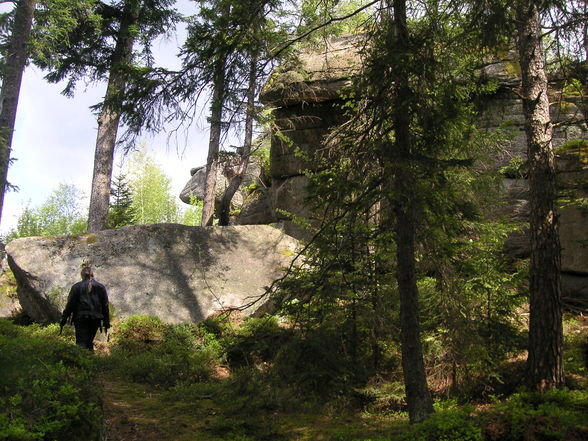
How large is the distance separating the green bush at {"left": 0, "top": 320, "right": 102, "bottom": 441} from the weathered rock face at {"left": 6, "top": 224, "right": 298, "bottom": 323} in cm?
624

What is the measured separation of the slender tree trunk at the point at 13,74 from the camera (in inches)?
620

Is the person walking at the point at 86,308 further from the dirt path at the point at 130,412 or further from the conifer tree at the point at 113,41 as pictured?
the conifer tree at the point at 113,41

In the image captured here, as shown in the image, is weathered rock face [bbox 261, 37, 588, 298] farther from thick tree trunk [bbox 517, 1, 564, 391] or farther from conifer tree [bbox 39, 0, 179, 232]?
conifer tree [bbox 39, 0, 179, 232]

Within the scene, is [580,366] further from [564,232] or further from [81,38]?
[81,38]

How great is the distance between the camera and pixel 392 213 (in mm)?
5547

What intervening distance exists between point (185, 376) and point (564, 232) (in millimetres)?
9250

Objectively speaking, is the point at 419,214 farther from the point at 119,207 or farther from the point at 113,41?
the point at 119,207

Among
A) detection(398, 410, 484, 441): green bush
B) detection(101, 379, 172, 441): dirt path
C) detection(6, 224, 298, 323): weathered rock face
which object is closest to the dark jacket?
detection(101, 379, 172, 441): dirt path

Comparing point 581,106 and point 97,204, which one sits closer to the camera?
point 581,106

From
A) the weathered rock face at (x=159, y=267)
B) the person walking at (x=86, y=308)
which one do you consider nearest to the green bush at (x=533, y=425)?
the person walking at (x=86, y=308)

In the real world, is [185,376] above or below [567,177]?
below

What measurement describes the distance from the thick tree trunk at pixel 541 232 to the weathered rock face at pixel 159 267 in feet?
20.1

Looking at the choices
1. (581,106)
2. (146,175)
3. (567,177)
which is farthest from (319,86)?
(146,175)

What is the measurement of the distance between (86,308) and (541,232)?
24.2 ft
